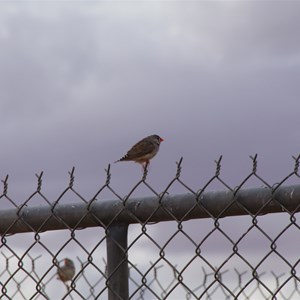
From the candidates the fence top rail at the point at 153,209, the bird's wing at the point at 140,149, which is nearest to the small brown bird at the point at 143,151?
the bird's wing at the point at 140,149

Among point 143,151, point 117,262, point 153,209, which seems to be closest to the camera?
point 153,209

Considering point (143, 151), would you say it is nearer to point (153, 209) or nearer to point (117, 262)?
point (117, 262)

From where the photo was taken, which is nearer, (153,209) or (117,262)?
(153,209)

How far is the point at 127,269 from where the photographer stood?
12.3 feet

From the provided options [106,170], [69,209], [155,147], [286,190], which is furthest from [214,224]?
[155,147]

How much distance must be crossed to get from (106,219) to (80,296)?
1.20ft

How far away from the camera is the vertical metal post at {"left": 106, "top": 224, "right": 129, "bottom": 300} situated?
12.2 ft

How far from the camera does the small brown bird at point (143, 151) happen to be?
41.2 feet

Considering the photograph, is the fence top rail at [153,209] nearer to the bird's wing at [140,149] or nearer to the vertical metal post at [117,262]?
the vertical metal post at [117,262]

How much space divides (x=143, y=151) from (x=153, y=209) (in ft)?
30.5

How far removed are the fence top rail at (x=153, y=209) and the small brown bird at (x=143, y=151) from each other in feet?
27.2

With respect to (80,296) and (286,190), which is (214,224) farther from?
(80,296)

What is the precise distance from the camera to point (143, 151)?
12.8m

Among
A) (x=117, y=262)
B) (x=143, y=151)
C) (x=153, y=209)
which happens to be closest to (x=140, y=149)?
(x=143, y=151)
